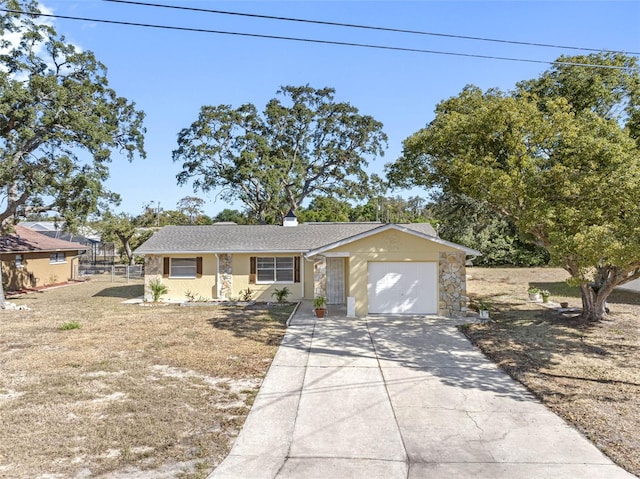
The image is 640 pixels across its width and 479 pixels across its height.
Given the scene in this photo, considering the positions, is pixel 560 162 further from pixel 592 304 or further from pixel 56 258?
pixel 56 258

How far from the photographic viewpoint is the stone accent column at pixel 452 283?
50.4 ft

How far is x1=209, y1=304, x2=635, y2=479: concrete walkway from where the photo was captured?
5227 mm

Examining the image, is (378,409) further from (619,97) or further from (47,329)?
(619,97)

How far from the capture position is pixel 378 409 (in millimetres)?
7148

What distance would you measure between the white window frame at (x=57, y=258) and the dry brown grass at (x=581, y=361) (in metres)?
27.7

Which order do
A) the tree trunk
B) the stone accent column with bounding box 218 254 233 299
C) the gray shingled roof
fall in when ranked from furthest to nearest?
the stone accent column with bounding box 218 254 233 299 → the gray shingled roof → the tree trunk

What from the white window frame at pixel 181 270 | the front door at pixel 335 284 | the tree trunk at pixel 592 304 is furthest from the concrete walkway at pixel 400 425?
the white window frame at pixel 181 270

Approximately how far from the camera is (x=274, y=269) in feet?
65.0

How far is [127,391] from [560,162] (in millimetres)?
12949

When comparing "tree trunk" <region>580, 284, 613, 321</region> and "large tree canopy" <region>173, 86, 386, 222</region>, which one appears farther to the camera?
"large tree canopy" <region>173, 86, 386, 222</region>

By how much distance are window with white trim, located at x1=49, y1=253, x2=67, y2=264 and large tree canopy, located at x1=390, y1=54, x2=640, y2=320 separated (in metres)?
24.7

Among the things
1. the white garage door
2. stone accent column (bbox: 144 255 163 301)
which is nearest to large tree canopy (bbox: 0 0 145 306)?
stone accent column (bbox: 144 255 163 301)

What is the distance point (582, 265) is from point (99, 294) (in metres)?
22.7

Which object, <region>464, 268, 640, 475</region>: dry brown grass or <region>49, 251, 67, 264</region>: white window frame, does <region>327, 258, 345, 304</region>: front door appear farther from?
<region>49, 251, 67, 264</region>: white window frame
